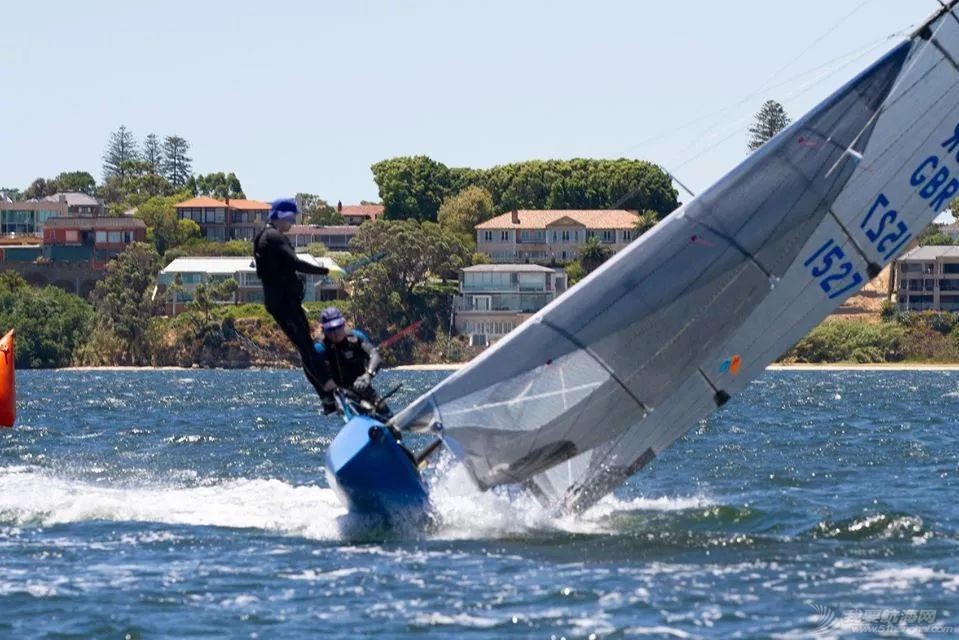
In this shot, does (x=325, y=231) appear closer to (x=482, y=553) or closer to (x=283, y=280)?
(x=283, y=280)

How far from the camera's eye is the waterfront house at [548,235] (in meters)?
104

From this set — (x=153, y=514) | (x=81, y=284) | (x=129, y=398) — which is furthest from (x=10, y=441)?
(x=81, y=284)

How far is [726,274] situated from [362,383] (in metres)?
3.10

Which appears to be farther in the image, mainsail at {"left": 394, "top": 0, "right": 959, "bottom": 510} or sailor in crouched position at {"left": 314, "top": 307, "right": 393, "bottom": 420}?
sailor in crouched position at {"left": 314, "top": 307, "right": 393, "bottom": 420}

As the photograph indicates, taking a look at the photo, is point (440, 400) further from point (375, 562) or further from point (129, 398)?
point (129, 398)

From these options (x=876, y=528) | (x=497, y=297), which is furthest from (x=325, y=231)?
(x=876, y=528)

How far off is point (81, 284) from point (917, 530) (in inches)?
3712

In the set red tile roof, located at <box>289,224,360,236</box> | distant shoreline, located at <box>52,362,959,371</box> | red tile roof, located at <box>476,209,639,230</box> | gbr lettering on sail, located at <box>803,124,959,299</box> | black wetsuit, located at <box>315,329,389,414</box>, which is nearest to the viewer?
gbr lettering on sail, located at <box>803,124,959,299</box>

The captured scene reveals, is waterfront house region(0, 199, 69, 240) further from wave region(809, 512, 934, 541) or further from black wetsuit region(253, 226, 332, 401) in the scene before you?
wave region(809, 512, 934, 541)

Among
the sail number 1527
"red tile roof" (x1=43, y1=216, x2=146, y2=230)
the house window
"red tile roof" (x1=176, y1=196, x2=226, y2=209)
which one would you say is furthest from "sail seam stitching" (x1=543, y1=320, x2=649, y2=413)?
"red tile roof" (x1=176, y1=196, x2=226, y2=209)

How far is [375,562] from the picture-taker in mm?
13828

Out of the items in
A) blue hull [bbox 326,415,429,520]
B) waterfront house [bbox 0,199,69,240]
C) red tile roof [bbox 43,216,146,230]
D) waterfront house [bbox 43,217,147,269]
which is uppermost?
waterfront house [bbox 0,199,69,240]

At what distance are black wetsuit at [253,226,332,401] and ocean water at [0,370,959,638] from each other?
5.19 ft

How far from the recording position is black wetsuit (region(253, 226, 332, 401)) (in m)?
A: 15.3
